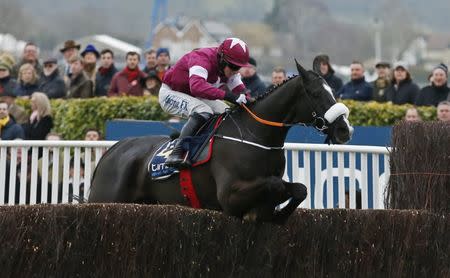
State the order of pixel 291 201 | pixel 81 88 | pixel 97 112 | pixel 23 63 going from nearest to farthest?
1. pixel 291 201
2. pixel 97 112
3. pixel 81 88
4. pixel 23 63

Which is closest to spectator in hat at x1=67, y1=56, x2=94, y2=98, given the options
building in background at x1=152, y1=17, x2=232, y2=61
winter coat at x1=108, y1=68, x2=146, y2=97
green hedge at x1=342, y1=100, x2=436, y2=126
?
winter coat at x1=108, y1=68, x2=146, y2=97

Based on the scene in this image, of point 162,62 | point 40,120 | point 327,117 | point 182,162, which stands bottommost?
point 182,162

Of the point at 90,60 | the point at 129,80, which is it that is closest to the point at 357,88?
the point at 129,80

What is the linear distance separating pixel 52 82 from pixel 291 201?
824 cm

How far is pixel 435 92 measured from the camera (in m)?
12.9

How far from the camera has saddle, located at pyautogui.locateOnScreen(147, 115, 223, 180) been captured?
8539 mm

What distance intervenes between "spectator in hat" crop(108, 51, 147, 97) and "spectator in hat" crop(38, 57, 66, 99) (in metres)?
1.02

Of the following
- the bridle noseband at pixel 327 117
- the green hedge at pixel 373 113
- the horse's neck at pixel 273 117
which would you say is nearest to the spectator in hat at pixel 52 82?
the green hedge at pixel 373 113

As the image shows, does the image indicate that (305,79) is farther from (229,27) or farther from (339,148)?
(229,27)

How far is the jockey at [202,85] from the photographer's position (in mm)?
8438

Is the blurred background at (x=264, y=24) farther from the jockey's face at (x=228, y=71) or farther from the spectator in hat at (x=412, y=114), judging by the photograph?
the jockey's face at (x=228, y=71)

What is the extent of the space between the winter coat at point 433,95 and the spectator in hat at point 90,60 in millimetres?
4650

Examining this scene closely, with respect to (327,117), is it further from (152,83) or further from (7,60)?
(7,60)

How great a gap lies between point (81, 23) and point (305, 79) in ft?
91.9
